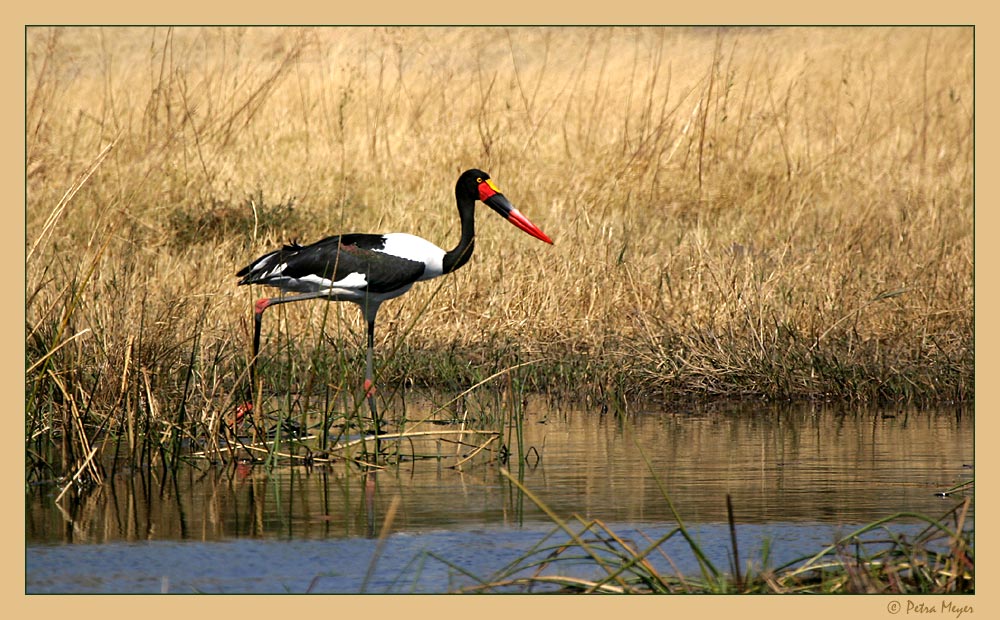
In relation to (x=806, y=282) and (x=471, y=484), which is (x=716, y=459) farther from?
(x=806, y=282)

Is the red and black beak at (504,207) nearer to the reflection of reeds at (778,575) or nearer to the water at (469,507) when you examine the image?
the water at (469,507)

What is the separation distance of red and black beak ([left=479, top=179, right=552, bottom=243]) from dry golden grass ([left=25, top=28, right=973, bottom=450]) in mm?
446

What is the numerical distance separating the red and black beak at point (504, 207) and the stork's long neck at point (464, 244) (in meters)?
0.10

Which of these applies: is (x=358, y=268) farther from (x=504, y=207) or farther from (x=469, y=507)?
(x=469, y=507)

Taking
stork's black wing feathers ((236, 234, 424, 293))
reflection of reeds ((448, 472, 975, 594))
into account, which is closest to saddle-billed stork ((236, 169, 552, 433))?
stork's black wing feathers ((236, 234, 424, 293))

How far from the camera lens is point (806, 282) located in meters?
10.6

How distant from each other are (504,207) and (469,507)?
4.62 meters

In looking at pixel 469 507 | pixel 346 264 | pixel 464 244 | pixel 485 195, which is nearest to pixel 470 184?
pixel 485 195

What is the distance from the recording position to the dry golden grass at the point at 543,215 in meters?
8.73

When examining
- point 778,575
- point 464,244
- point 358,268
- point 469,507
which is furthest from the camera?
→ point 464,244

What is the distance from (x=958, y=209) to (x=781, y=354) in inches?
223

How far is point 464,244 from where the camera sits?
32.6 feet

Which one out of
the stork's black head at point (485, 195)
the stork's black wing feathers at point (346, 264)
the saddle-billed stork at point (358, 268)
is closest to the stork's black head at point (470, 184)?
the stork's black head at point (485, 195)

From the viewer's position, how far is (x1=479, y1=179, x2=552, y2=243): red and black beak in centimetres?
1030
